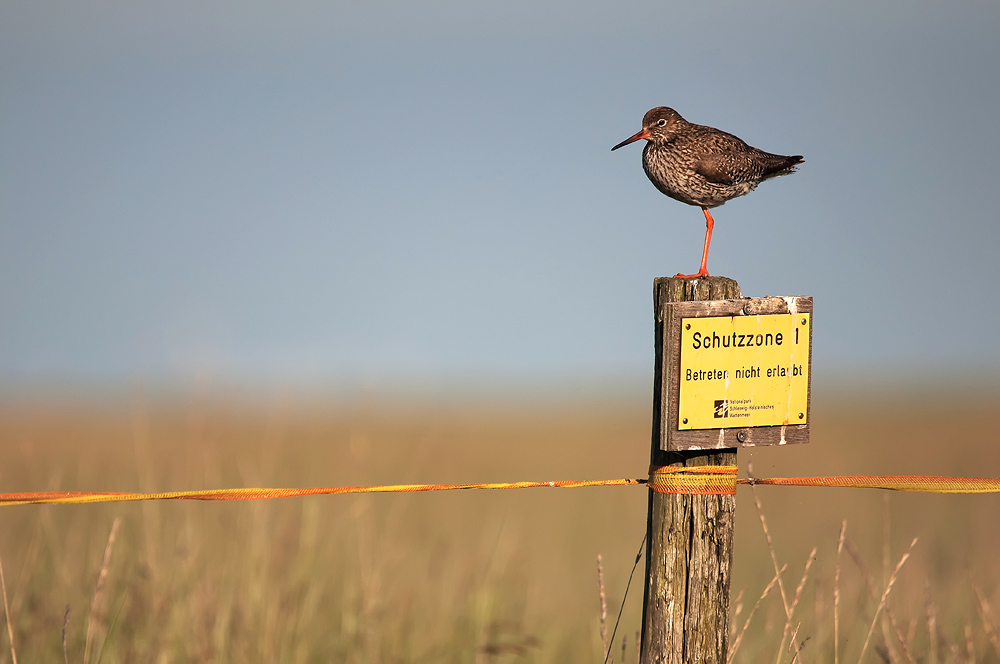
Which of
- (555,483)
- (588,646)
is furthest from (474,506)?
(555,483)

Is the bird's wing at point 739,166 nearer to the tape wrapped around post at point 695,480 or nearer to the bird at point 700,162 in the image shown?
the bird at point 700,162

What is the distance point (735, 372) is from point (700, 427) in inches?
8.1

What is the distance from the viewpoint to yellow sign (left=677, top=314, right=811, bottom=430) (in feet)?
8.48

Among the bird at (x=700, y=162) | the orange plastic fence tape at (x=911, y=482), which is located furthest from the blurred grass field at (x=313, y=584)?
the bird at (x=700, y=162)

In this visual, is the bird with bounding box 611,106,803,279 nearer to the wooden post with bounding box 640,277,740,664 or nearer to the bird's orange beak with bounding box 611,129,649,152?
the bird's orange beak with bounding box 611,129,649,152

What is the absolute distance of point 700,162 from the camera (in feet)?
13.5

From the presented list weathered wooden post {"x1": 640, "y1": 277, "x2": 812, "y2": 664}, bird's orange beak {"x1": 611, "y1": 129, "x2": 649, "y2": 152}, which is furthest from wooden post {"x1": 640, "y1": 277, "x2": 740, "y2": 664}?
bird's orange beak {"x1": 611, "y1": 129, "x2": 649, "y2": 152}

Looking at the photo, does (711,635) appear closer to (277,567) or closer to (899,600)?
(277,567)

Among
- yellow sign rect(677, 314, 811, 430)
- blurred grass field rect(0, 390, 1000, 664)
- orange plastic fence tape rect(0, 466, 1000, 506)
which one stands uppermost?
yellow sign rect(677, 314, 811, 430)

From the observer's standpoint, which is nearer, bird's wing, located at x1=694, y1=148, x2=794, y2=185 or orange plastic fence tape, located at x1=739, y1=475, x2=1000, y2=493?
orange plastic fence tape, located at x1=739, y1=475, x2=1000, y2=493

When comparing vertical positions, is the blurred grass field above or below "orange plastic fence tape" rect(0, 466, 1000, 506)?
below

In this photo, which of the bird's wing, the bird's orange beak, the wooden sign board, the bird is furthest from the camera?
the bird's orange beak

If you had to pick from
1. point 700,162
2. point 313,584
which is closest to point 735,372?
point 700,162

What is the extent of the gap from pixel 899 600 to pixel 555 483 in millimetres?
3938
